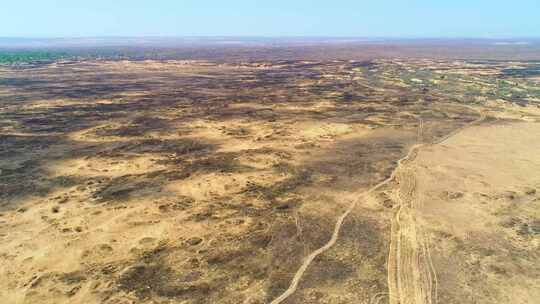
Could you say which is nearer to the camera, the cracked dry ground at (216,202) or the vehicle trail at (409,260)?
the vehicle trail at (409,260)

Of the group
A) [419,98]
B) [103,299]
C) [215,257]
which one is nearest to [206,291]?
[215,257]

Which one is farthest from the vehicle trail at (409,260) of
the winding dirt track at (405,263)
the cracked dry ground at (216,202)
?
the cracked dry ground at (216,202)

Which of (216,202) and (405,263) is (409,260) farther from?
Answer: (216,202)

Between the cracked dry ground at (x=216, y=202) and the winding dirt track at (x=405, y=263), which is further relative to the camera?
the cracked dry ground at (x=216, y=202)

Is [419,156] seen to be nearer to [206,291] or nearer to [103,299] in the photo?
[206,291]

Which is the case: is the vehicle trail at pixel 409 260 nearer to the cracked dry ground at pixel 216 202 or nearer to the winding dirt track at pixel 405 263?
the winding dirt track at pixel 405 263

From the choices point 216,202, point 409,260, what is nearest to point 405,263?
point 409,260
